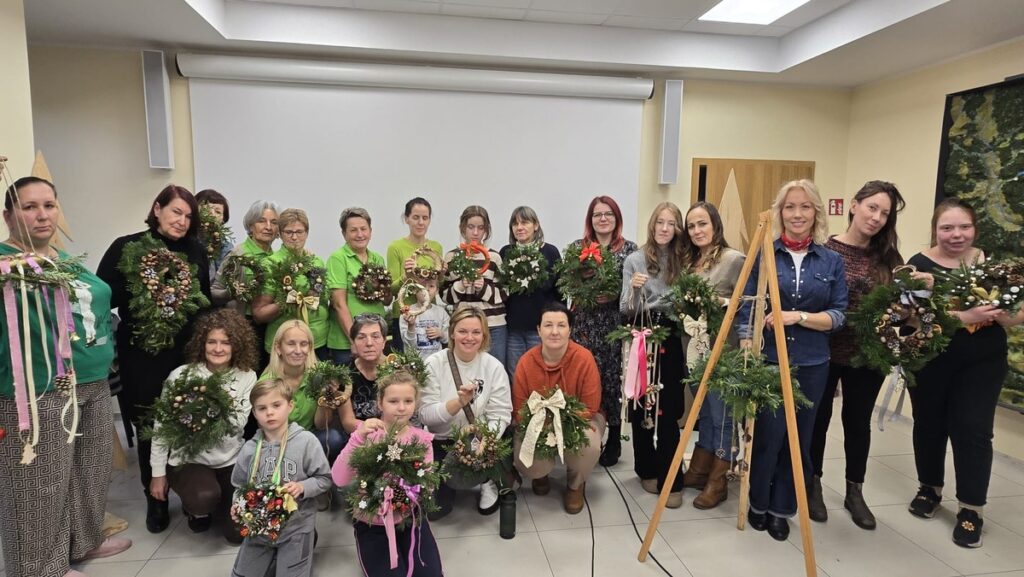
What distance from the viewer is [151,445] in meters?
2.82

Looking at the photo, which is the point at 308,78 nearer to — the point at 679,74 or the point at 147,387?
the point at 147,387

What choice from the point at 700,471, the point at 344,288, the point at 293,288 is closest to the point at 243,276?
the point at 293,288

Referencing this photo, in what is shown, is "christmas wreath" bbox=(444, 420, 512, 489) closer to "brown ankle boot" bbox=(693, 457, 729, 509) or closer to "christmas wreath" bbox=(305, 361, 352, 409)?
"christmas wreath" bbox=(305, 361, 352, 409)

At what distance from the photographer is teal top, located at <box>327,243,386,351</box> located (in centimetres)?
344

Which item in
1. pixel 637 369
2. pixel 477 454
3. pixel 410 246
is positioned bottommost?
pixel 477 454

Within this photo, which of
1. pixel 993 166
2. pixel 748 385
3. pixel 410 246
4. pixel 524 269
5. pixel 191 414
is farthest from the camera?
pixel 993 166

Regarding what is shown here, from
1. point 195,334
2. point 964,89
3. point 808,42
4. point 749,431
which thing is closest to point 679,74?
point 808,42

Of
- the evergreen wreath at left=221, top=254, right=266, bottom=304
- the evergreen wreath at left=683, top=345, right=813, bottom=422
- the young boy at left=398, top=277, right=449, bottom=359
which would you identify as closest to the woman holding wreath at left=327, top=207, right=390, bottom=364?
the young boy at left=398, top=277, right=449, bottom=359

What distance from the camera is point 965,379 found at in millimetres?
2857

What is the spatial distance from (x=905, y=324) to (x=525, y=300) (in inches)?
81.7

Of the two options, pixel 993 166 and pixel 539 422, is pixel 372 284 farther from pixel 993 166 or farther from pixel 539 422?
pixel 993 166

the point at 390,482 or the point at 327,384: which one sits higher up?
the point at 327,384

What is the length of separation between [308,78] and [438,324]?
294 centimetres

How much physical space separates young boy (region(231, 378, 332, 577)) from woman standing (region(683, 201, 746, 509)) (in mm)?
1997
